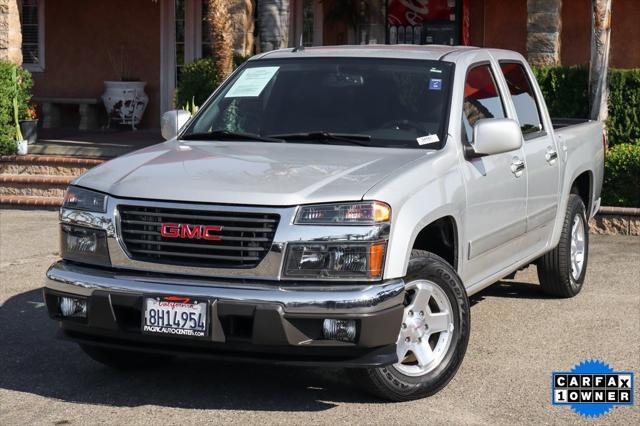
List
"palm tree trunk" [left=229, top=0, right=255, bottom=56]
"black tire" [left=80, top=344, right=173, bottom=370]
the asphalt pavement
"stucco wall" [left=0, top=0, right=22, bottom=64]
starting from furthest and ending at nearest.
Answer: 1. "palm tree trunk" [left=229, top=0, right=255, bottom=56]
2. "stucco wall" [left=0, top=0, right=22, bottom=64]
3. "black tire" [left=80, top=344, right=173, bottom=370]
4. the asphalt pavement

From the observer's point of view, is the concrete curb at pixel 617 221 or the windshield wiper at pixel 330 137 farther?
the concrete curb at pixel 617 221

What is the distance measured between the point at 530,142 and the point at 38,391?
3492 mm

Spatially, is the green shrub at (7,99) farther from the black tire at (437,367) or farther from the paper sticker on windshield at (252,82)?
the black tire at (437,367)

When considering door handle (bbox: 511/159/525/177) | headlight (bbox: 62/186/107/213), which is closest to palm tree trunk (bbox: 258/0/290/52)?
door handle (bbox: 511/159/525/177)

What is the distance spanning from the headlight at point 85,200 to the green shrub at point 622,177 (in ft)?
24.6

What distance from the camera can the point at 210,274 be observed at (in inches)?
217

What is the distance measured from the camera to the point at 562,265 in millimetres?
8305

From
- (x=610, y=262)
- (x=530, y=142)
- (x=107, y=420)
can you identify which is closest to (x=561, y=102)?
(x=610, y=262)

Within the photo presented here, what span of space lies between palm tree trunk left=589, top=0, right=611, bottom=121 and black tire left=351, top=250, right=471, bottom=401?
716 centimetres

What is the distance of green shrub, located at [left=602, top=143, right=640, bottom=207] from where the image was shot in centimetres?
1192

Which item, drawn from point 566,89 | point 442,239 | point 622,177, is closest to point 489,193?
point 442,239

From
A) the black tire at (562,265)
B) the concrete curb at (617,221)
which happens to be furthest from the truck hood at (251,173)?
the concrete curb at (617,221)

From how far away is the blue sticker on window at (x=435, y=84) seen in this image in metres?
6.65
